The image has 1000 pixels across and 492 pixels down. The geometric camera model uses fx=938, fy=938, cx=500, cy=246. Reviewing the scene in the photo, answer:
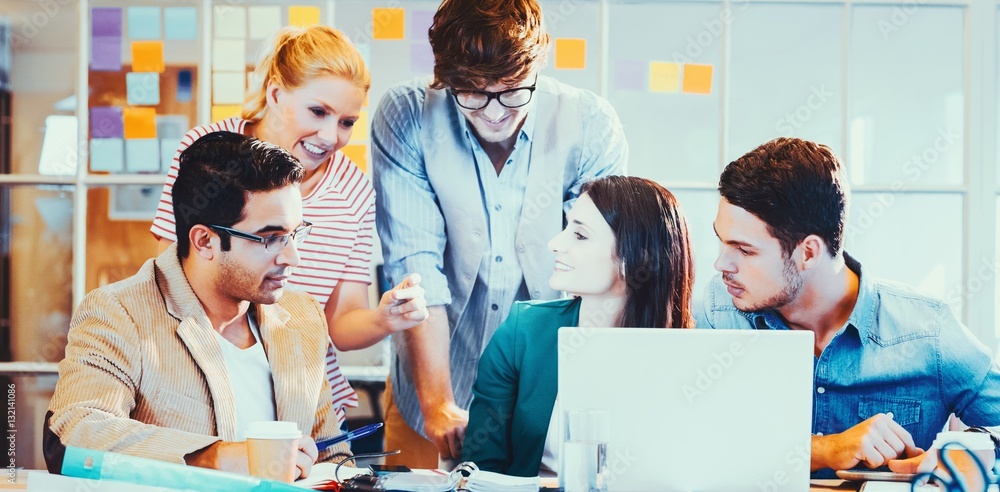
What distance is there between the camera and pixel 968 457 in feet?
6.02

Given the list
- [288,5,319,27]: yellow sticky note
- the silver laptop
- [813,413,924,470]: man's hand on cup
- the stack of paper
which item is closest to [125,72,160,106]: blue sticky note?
[288,5,319,27]: yellow sticky note

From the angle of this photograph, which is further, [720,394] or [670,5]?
[670,5]

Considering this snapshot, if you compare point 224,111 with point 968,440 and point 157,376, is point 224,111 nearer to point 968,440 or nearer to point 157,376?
point 157,376

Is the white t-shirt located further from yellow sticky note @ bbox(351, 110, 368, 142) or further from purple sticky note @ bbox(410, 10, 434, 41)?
purple sticky note @ bbox(410, 10, 434, 41)

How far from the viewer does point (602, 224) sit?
2670 mm

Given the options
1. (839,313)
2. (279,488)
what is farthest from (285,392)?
(839,313)

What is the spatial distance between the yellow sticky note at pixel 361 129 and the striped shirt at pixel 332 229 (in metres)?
0.08

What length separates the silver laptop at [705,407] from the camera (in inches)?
69.9

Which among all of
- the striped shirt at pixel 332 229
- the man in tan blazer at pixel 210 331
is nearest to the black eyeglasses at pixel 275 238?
the man in tan blazer at pixel 210 331

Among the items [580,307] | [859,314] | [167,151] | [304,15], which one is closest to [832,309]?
[859,314]

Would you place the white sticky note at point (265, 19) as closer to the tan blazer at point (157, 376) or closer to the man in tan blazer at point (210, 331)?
the man in tan blazer at point (210, 331)

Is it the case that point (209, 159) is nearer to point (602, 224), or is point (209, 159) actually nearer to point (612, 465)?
point (602, 224)

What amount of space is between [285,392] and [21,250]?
1.29 m

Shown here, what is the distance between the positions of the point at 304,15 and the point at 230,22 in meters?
0.25
